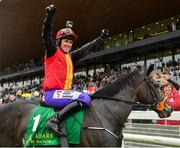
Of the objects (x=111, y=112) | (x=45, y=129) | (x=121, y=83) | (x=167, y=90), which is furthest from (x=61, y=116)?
(x=167, y=90)

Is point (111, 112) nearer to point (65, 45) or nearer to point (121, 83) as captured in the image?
point (121, 83)

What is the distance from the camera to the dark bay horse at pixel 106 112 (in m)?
4.39

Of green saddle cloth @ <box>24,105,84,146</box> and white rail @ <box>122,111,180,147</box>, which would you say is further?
white rail @ <box>122,111,180,147</box>

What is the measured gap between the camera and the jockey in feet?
14.5

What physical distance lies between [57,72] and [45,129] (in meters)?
0.70

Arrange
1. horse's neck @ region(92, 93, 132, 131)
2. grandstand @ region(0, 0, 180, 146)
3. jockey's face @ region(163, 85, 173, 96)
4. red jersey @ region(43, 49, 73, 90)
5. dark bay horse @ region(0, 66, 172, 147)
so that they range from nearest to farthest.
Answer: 1. dark bay horse @ region(0, 66, 172, 147)
2. horse's neck @ region(92, 93, 132, 131)
3. red jersey @ region(43, 49, 73, 90)
4. jockey's face @ region(163, 85, 173, 96)
5. grandstand @ region(0, 0, 180, 146)

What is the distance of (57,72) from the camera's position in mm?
4605

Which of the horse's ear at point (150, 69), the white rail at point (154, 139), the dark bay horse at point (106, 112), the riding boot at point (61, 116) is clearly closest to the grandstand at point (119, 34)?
the white rail at point (154, 139)

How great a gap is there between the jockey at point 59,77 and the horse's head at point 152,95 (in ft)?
2.29

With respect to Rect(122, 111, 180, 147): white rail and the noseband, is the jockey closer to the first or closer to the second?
the noseband

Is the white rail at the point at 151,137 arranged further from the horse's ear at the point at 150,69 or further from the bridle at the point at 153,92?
the horse's ear at the point at 150,69

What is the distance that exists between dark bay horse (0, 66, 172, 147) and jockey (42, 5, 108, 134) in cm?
22

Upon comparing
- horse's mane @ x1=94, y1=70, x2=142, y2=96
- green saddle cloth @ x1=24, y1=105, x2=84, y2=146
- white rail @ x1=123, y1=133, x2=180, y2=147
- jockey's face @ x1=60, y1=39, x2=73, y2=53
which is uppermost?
jockey's face @ x1=60, y1=39, x2=73, y2=53

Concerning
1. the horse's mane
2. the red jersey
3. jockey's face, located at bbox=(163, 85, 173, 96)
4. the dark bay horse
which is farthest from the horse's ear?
jockey's face, located at bbox=(163, 85, 173, 96)
